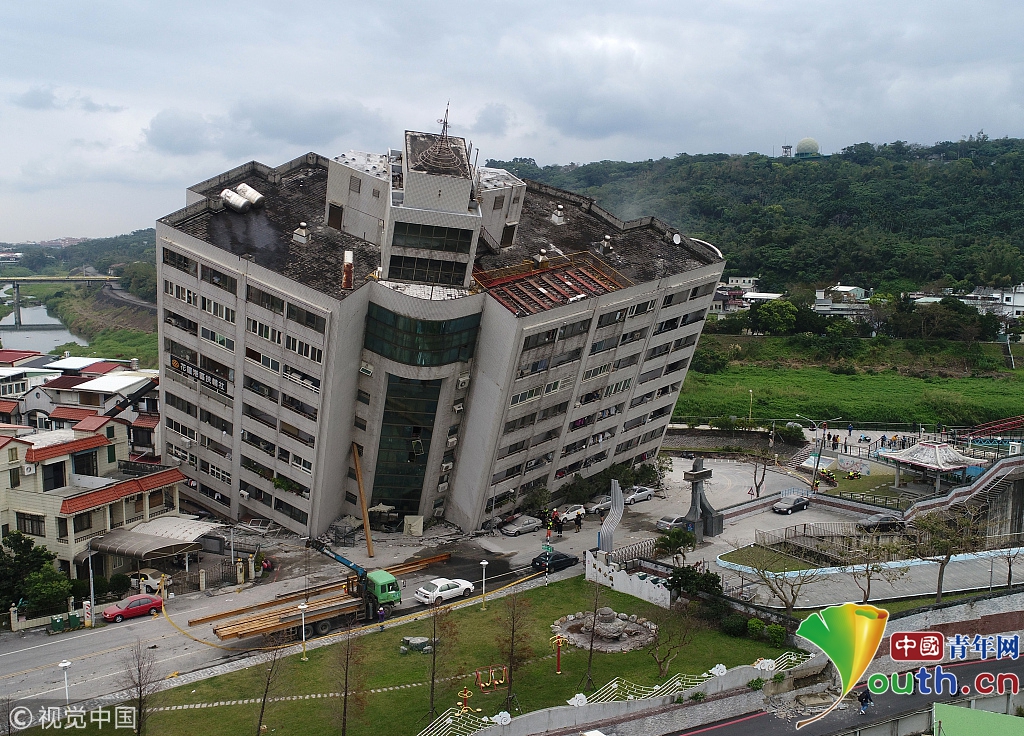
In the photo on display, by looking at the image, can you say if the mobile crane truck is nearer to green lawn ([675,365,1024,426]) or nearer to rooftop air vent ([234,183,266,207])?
rooftop air vent ([234,183,266,207])

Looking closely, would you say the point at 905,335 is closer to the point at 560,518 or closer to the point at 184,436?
the point at 560,518

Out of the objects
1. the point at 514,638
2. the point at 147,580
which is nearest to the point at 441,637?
the point at 514,638

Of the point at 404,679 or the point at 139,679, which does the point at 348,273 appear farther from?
the point at 139,679

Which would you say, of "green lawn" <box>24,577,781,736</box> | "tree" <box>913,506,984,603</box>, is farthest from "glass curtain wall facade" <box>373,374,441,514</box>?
"tree" <box>913,506,984,603</box>

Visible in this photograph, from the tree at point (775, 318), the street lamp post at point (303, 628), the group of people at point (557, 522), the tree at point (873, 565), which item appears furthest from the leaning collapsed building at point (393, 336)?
the tree at point (775, 318)

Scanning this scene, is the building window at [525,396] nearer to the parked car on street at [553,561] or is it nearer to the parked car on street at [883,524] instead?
the parked car on street at [553,561]

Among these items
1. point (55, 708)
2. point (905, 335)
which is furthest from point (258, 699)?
point (905, 335)

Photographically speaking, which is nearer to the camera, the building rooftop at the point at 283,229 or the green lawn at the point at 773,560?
the green lawn at the point at 773,560
